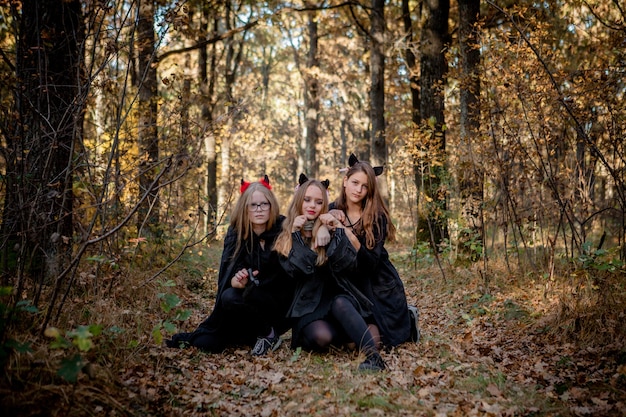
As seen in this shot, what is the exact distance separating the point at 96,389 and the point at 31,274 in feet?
8.14

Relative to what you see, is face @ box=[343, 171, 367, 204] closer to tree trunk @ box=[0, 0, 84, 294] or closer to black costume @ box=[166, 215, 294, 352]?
black costume @ box=[166, 215, 294, 352]

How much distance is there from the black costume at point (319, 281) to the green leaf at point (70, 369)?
2.12 metres

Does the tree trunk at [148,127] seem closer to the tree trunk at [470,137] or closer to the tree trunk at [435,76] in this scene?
the tree trunk at [470,137]

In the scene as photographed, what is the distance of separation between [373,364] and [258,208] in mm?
1849

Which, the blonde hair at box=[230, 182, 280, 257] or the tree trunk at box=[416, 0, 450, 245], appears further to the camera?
the tree trunk at box=[416, 0, 450, 245]

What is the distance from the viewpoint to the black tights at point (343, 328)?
4152mm

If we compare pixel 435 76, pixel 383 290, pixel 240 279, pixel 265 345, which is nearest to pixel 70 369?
pixel 240 279

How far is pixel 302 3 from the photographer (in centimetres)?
1386

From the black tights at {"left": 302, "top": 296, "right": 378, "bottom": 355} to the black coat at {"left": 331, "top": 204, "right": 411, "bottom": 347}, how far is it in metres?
0.40

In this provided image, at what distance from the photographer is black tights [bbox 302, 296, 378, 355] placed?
4.15 m

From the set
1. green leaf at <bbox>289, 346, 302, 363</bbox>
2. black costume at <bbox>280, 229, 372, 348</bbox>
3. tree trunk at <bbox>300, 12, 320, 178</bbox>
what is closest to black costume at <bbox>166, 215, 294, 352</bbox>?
black costume at <bbox>280, 229, 372, 348</bbox>

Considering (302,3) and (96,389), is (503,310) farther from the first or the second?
(302,3)

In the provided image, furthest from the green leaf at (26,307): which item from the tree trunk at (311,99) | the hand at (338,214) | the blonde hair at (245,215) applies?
the tree trunk at (311,99)

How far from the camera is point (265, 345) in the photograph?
15.2 ft
